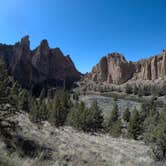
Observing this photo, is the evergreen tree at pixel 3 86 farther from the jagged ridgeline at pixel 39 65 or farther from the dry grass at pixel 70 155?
the jagged ridgeline at pixel 39 65

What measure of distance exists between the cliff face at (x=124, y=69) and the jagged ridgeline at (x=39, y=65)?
78.2ft

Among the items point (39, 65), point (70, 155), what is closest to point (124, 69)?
point (39, 65)

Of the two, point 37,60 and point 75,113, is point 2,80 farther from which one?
point 37,60

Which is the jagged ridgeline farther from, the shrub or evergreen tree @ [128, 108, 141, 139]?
evergreen tree @ [128, 108, 141, 139]

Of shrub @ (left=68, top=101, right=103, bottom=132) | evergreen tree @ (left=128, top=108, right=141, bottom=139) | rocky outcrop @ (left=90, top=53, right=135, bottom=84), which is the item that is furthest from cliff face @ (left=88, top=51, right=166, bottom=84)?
evergreen tree @ (left=128, top=108, right=141, bottom=139)

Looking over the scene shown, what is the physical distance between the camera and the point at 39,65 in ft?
518

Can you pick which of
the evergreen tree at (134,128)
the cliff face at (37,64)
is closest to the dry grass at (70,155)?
the evergreen tree at (134,128)

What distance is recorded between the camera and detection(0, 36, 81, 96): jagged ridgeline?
14462 centimetres

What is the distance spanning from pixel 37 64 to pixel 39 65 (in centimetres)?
197

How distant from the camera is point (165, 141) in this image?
12.9 metres

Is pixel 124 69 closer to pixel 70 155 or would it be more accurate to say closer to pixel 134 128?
pixel 134 128

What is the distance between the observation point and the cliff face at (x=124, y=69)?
150875mm

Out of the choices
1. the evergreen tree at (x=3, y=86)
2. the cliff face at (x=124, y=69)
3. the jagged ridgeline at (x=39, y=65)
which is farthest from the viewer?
the cliff face at (x=124, y=69)

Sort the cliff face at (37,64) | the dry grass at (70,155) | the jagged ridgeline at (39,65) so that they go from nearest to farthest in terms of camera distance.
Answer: the dry grass at (70,155)
the jagged ridgeline at (39,65)
the cliff face at (37,64)
